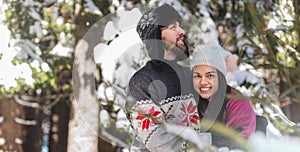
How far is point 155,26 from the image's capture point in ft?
3.23

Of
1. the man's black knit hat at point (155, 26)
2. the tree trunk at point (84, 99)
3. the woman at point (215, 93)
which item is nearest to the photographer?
the woman at point (215, 93)

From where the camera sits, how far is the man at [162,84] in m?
0.91

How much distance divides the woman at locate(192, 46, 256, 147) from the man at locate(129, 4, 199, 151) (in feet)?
0.10

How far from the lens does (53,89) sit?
14.3ft

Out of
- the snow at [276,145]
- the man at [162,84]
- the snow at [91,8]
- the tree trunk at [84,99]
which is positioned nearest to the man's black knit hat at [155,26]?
the man at [162,84]

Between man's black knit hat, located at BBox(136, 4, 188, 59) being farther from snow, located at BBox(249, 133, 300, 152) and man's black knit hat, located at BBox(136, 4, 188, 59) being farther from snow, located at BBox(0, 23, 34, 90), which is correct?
snow, located at BBox(0, 23, 34, 90)

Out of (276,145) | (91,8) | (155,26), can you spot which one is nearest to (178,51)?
(155,26)

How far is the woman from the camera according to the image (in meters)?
0.87

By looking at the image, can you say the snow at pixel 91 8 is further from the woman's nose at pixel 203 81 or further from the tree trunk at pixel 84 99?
the woman's nose at pixel 203 81

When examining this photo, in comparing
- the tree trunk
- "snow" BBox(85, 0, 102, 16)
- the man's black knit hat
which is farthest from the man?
"snow" BBox(85, 0, 102, 16)

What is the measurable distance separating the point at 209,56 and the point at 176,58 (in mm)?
105

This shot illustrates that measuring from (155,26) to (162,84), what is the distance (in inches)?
4.3

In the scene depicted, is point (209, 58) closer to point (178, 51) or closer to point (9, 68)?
point (178, 51)

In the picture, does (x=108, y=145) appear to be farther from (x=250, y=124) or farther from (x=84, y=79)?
(x=250, y=124)
